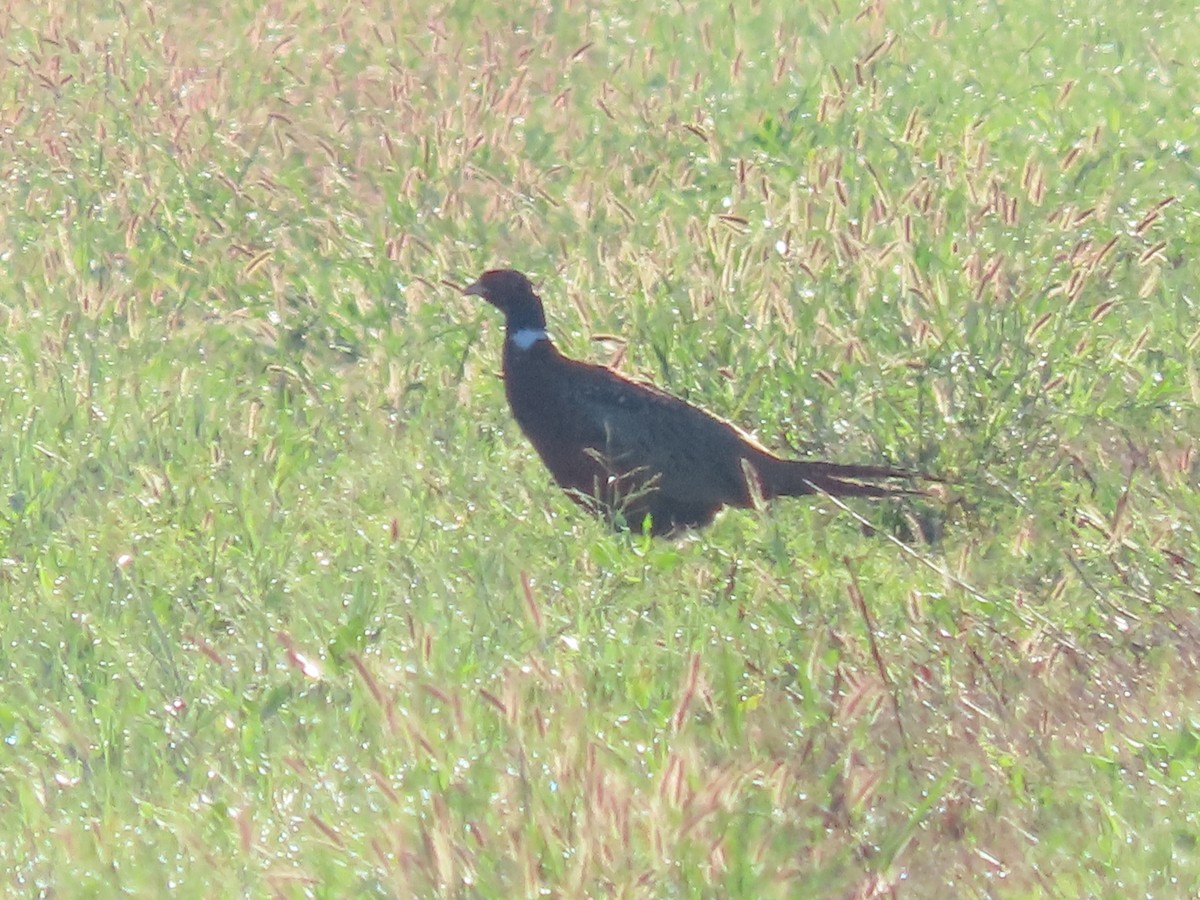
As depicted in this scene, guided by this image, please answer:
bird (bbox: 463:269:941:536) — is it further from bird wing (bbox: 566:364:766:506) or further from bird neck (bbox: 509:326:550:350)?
bird neck (bbox: 509:326:550:350)

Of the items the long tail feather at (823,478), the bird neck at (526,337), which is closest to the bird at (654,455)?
the long tail feather at (823,478)

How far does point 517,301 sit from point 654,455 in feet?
2.17

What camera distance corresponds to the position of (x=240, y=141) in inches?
318

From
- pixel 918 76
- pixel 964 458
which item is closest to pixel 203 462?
pixel 964 458

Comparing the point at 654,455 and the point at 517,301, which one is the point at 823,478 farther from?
the point at 517,301

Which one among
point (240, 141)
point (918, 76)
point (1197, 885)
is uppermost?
point (1197, 885)

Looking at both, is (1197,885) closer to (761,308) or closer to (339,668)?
(339,668)

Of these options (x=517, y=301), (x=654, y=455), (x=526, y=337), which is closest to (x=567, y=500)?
(x=654, y=455)

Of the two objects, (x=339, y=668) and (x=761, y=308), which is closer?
(x=339, y=668)

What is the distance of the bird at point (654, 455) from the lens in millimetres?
5035

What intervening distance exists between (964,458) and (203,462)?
74.9 inches

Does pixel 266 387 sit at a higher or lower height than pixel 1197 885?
lower

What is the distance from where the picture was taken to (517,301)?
18.1 feet

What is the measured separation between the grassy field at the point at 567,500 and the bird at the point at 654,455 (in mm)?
97
